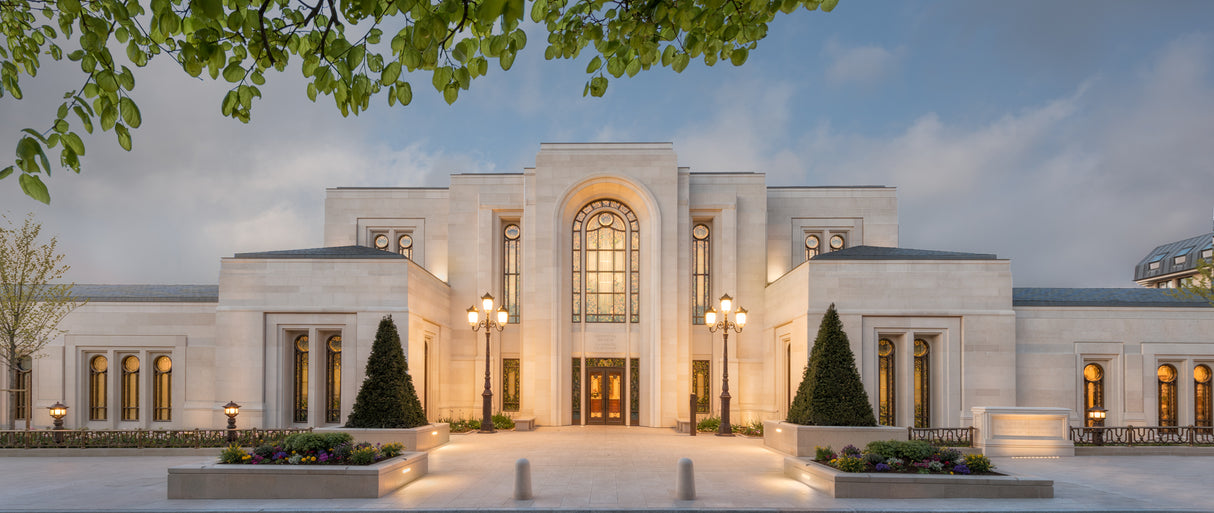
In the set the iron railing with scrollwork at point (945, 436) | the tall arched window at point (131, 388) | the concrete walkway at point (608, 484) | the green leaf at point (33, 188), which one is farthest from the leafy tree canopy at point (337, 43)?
the tall arched window at point (131, 388)

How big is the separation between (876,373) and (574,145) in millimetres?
14267

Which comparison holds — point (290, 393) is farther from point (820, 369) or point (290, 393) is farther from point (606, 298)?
point (820, 369)

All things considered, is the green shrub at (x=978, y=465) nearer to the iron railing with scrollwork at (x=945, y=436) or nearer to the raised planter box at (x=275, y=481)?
the iron railing with scrollwork at (x=945, y=436)

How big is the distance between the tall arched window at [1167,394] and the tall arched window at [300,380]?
27.9m

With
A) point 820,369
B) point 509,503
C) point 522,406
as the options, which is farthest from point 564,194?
point 509,503

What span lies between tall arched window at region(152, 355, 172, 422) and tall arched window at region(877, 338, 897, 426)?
2381 cm

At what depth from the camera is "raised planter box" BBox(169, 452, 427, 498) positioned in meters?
13.8

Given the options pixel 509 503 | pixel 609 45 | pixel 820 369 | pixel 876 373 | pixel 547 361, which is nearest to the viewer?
pixel 609 45

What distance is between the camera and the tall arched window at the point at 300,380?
26891mm

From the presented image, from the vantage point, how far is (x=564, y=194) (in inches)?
1270

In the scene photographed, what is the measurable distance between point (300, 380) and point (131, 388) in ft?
20.9

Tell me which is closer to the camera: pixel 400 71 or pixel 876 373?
pixel 400 71

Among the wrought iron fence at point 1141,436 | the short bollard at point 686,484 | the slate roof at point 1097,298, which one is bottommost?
the wrought iron fence at point 1141,436

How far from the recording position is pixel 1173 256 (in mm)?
64188
